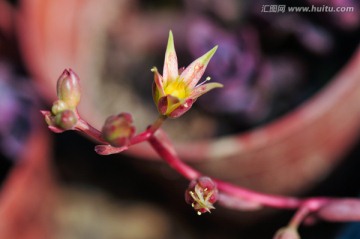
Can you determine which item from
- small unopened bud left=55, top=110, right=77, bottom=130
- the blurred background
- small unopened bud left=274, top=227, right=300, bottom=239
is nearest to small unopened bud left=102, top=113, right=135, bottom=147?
small unopened bud left=55, top=110, right=77, bottom=130

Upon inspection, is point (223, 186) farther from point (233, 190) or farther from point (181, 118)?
point (181, 118)

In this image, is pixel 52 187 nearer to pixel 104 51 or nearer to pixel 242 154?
pixel 104 51

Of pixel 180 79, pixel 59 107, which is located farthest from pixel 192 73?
pixel 59 107

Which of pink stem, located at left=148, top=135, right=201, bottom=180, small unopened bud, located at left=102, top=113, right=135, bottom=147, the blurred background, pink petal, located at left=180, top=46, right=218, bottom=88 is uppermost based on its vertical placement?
the blurred background

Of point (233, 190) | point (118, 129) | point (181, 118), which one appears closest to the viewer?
point (118, 129)

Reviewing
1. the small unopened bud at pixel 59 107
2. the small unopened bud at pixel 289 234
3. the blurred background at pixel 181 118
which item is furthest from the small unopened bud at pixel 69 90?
the blurred background at pixel 181 118

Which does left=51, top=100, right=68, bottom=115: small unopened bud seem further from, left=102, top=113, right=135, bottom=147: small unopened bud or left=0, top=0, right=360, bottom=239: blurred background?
left=0, top=0, right=360, bottom=239: blurred background
